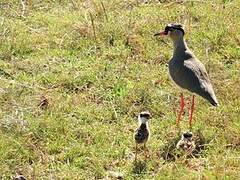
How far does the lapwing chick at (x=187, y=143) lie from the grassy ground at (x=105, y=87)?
107mm

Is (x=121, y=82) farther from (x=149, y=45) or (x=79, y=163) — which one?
(x=79, y=163)

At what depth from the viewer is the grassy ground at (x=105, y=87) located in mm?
6862

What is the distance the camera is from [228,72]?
28.5 ft

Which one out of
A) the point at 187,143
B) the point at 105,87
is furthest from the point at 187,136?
the point at 105,87

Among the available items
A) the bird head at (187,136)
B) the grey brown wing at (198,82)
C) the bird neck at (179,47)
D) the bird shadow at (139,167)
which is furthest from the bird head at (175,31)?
the bird shadow at (139,167)

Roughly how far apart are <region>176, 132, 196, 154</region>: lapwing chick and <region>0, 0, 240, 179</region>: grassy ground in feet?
0.35

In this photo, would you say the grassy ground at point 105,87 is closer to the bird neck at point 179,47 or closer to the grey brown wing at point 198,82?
the grey brown wing at point 198,82

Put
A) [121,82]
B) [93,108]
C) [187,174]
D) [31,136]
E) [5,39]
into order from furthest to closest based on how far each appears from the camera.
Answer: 1. [5,39]
2. [121,82]
3. [93,108]
4. [31,136]
5. [187,174]

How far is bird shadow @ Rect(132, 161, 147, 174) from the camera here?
672 cm

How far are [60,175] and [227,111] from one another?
2.17m

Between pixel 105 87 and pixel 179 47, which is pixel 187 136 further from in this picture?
pixel 105 87

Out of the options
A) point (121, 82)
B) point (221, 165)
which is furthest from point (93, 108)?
point (221, 165)

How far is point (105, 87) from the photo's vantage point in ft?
27.7

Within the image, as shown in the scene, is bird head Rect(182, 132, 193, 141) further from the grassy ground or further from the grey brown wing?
the grey brown wing
